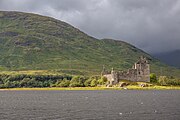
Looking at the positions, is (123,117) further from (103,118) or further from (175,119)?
(175,119)

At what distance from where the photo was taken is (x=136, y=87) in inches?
7761

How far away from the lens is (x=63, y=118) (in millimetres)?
67062

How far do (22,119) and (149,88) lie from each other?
135305 mm

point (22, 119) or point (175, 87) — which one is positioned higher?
point (175, 87)

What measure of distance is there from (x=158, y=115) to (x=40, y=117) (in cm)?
2328

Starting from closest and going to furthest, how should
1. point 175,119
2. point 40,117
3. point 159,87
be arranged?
point 175,119
point 40,117
point 159,87

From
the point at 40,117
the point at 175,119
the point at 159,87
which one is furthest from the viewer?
the point at 159,87

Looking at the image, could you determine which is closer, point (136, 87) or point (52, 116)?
point (52, 116)

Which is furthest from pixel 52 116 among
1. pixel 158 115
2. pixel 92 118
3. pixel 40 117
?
pixel 158 115

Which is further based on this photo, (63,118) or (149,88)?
(149,88)

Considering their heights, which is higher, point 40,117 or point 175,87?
point 175,87

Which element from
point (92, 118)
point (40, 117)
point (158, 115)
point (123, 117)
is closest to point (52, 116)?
point (40, 117)

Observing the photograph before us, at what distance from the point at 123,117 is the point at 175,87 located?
137m

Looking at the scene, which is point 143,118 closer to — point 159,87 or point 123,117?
point 123,117
